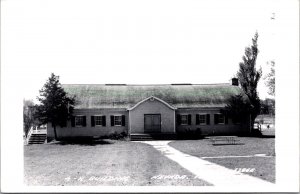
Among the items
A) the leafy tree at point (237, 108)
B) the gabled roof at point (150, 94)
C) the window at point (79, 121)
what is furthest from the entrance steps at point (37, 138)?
the leafy tree at point (237, 108)

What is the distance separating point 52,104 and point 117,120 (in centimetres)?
612

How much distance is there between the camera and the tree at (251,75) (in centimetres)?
3053

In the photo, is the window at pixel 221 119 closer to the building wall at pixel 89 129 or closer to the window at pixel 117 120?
the building wall at pixel 89 129

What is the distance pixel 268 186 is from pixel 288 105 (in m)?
2.30

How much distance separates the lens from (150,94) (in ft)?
108

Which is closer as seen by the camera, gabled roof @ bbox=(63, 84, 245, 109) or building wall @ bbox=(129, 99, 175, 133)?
building wall @ bbox=(129, 99, 175, 133)

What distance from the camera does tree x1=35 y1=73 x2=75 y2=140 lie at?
2641 centimetres

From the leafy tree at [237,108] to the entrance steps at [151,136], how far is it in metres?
5.62

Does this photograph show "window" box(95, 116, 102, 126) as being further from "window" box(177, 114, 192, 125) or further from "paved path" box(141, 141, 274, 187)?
"paved path" box(141, 141, 274, 187)

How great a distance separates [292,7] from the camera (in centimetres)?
873

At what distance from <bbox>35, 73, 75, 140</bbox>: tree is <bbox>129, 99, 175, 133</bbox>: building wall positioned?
587cm

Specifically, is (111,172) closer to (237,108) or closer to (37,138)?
(37,138)

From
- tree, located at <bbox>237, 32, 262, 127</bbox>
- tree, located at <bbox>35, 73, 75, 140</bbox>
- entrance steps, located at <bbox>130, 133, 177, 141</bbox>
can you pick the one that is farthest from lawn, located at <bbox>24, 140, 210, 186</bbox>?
tree, located at <bbox>237, 32, 262, 127</bbox>

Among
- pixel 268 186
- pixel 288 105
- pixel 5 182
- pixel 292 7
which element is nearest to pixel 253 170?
pixel 268 186
